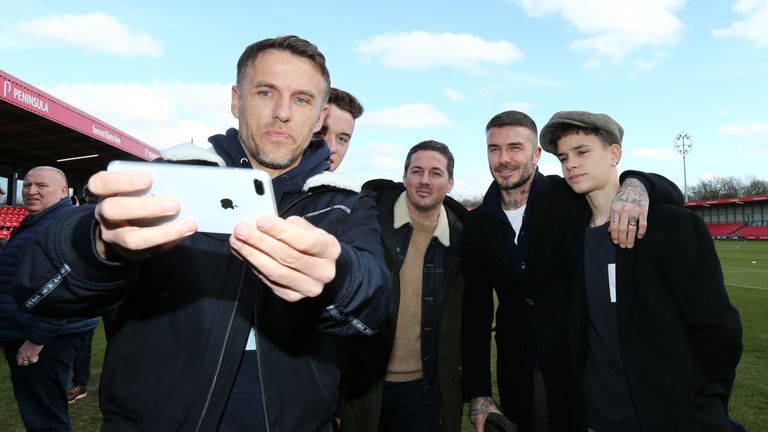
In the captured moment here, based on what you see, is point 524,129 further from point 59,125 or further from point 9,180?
point 9,180

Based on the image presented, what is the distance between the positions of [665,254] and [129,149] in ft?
81.4

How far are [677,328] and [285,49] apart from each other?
2407 millimetres

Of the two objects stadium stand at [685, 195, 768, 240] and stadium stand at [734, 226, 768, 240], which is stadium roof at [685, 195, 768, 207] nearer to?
stadium stand at [685, 195, 768, 240]

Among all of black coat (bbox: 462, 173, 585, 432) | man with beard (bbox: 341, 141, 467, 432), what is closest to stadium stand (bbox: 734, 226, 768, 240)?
black coat (bbox: 462, 173, 585, 432)

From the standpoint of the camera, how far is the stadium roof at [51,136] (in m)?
14.7

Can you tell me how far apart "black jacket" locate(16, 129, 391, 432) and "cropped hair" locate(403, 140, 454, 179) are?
7.90ft

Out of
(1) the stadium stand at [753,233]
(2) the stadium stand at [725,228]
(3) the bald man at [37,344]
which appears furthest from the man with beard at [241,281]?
(2) the stadium stand at [725,228]

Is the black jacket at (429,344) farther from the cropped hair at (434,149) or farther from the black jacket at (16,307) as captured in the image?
the black jacket at (16,307)

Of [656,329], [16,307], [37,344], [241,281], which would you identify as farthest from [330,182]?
[16,307]

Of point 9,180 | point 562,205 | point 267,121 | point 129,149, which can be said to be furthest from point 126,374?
point 9,180

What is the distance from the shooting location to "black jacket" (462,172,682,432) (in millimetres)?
3090

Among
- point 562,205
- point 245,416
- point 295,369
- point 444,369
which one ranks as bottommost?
point 444,369

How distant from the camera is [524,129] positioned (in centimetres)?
387

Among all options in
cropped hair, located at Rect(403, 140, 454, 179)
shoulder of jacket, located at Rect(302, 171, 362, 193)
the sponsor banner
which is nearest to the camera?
shoulder of jacket, located at Rect(302, 171, 362, 193)
